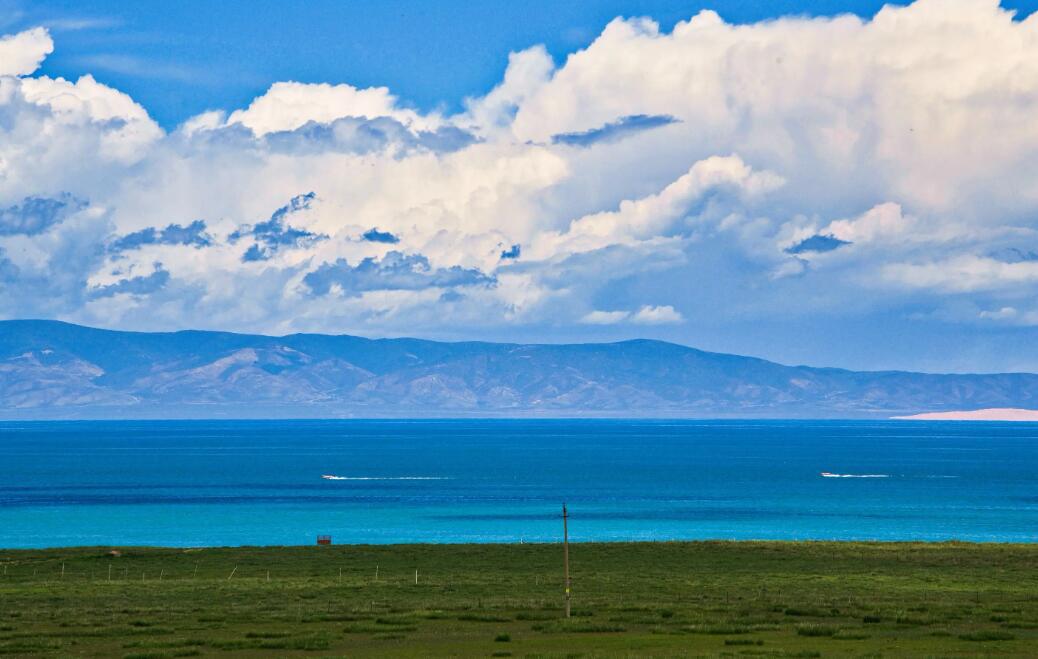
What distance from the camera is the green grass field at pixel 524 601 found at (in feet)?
141

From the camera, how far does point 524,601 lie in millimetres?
57562

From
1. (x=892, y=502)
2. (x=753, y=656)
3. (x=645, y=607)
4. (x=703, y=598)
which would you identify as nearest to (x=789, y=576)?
(x=703, y=598)

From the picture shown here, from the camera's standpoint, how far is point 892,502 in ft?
533

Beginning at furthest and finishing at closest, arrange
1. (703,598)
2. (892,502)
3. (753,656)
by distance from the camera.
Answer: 1. (892,502)
2. (703,598)
3. (753,656)

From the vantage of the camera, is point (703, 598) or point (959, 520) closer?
point (703, 598)

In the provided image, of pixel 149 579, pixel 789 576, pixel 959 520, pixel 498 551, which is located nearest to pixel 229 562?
pixel 149 579

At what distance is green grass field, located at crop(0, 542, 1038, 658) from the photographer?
43.0 metres

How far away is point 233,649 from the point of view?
42.3 m

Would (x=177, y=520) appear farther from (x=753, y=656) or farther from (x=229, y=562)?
(x=753, y=656)

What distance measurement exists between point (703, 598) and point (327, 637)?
65.8 ft

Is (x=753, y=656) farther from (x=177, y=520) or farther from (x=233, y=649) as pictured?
(x=177, y=520)

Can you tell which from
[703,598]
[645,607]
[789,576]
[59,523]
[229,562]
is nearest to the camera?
[645,607]

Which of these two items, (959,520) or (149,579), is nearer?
(149,579)

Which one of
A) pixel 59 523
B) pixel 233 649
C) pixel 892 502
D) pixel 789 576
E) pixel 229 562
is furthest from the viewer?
pixel 892 502
